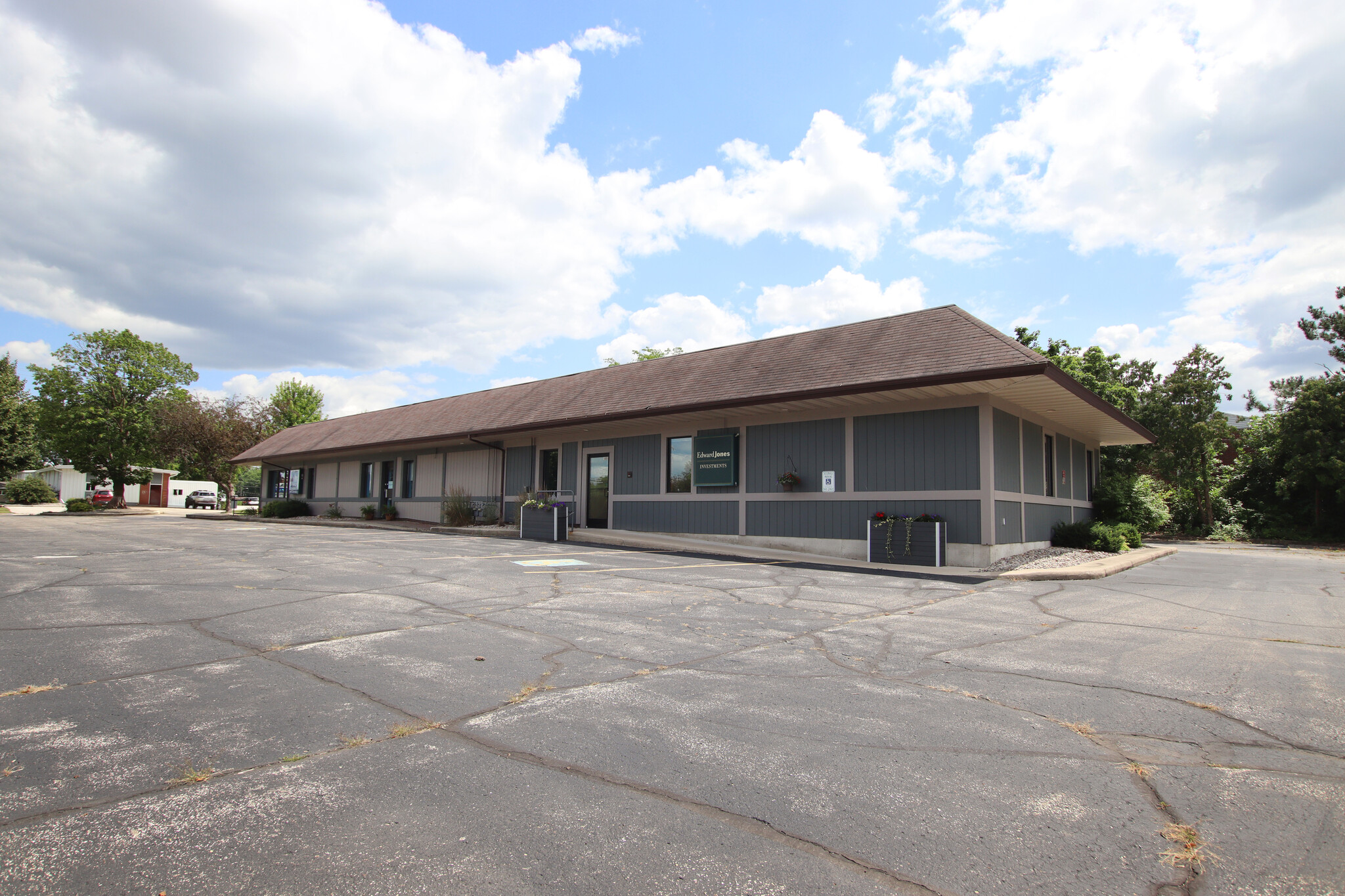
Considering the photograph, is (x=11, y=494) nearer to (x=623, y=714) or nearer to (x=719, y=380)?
(x=719, y=380)

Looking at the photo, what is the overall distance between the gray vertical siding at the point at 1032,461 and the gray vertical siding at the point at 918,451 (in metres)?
2.72

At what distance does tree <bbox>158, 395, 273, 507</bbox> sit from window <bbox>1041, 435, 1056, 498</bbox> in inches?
1638

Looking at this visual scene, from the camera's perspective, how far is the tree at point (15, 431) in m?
42.8

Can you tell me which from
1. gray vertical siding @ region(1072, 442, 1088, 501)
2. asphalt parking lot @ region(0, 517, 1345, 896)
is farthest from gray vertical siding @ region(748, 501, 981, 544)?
gray vertical siding @ region(1072, 442, 1088, 501)

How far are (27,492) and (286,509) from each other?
36721 millimetres

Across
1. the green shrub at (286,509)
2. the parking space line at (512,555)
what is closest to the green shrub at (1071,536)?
the parking space line at (512,555)

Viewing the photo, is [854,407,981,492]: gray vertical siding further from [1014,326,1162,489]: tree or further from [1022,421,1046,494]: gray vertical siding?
[1014,326,1162,489]: tree

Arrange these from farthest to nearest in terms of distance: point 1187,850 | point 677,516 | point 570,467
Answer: point 570,467 → point 677,516 → point 1187,850

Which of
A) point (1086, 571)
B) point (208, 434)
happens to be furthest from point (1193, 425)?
point (208, 434)

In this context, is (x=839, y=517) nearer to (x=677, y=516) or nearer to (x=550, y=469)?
(x=677, y=516)

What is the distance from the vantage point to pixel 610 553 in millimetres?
15539

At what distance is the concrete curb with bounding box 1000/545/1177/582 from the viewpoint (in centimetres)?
1211

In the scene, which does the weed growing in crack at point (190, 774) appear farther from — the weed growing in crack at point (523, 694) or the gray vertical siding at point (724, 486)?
the gray vertical siding at point (724, 486)

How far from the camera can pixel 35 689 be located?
455 cm
